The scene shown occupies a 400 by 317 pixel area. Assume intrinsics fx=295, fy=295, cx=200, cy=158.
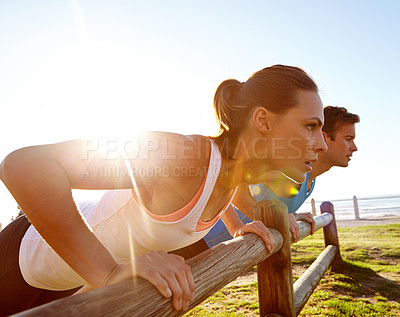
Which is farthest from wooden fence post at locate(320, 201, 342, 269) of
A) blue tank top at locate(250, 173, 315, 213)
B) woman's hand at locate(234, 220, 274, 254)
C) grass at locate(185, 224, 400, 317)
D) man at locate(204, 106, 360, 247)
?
woman's hand at locate(234, 220, 274, 254)

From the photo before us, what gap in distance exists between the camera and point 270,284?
213 centimetres

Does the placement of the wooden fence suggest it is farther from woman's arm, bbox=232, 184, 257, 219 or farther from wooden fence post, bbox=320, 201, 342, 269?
wooden fence post, bbox=320, 201, 342, 269

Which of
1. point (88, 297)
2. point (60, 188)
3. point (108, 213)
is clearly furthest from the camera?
point (108, 213)

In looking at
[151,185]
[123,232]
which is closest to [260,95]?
[151,185]

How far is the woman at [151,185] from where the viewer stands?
0.99 meters

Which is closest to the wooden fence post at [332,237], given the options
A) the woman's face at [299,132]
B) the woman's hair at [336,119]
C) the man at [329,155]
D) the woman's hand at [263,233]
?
the man at [329,155]

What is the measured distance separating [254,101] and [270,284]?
4.30ft

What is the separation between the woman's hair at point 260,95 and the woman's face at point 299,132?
6cm

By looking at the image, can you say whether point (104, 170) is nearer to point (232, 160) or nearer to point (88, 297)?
point (88, 297)

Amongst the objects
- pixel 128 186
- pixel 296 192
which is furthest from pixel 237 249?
pixel 296 192

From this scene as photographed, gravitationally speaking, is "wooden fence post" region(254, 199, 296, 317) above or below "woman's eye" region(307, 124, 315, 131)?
below

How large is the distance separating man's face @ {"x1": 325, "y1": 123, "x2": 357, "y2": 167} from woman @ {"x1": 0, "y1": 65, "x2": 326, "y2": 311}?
278cm

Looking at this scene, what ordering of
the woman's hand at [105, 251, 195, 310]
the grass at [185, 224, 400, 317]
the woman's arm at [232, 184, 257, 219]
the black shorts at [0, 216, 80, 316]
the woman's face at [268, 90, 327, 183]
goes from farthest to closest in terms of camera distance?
the grass at [185, 224, 400, 317] → the woman's arm at [232, 184, 257, 219] → the woman's face at [268, 90, 327, 183] → the black shorts at [0, 216, 80, 316] → the woman's hand at [105, 251, 195, 310]

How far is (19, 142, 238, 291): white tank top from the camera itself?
1506 mm
